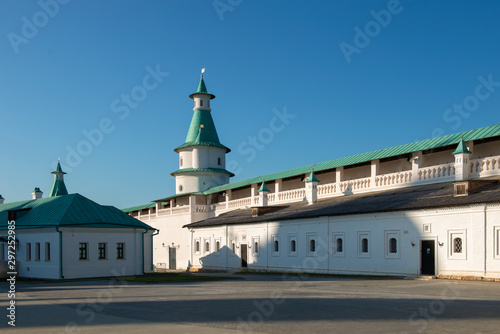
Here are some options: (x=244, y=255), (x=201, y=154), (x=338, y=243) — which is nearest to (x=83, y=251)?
(x=244, y=255)

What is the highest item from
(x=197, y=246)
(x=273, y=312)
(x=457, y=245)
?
(x=457, y=245)

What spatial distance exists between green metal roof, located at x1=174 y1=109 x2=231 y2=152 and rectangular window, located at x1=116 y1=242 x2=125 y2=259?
22.5 meters

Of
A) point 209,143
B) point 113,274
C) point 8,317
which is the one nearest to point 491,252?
point 8,317

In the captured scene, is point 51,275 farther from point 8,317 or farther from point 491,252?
point 491,252

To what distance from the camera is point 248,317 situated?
12383mm

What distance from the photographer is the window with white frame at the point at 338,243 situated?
1222 inches

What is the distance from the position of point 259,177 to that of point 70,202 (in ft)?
56.8

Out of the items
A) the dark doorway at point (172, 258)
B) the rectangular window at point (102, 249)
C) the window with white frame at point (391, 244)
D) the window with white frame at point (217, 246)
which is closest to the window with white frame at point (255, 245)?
the window with white frame at point (217, 246)

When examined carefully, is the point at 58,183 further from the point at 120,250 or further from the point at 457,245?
the point at 457,245

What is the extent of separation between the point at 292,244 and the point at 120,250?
11072mm

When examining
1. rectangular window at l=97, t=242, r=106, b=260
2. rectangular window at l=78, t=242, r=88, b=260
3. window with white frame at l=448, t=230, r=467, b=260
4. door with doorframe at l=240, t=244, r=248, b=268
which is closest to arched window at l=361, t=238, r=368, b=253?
window with white frame at l=448, t=230, r=467, b=260

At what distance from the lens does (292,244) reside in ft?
117

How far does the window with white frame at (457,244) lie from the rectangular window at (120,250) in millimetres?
20195

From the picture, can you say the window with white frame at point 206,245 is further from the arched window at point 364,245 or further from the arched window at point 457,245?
the arched window at point 457,245
